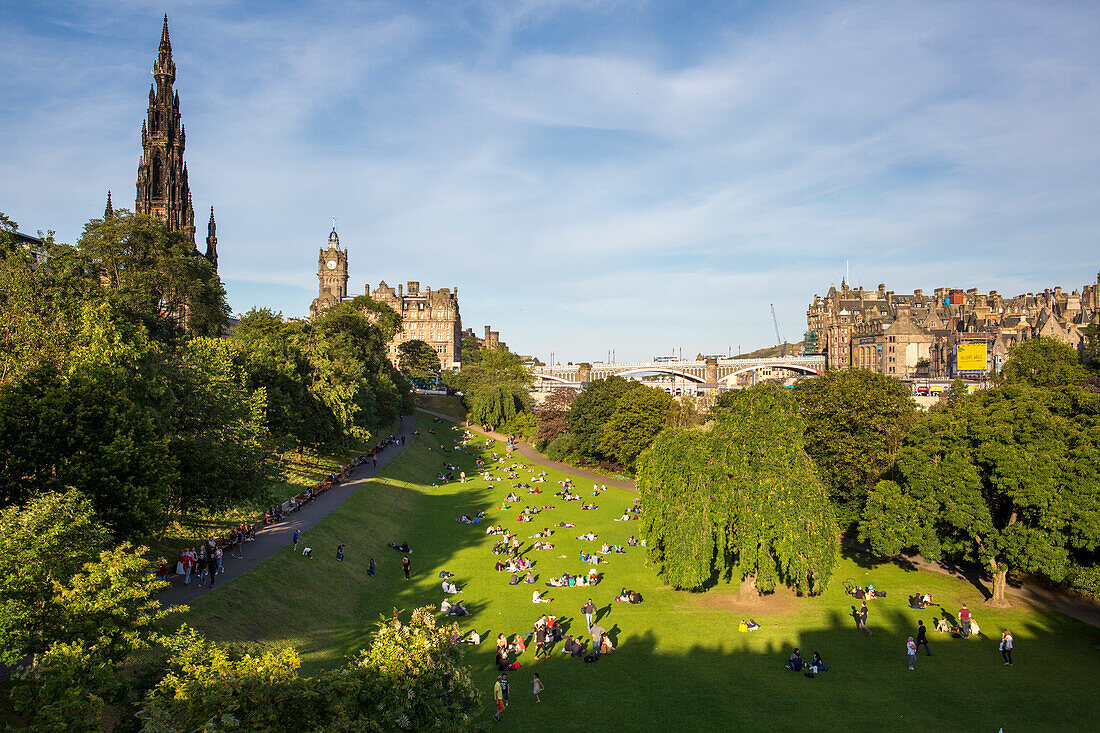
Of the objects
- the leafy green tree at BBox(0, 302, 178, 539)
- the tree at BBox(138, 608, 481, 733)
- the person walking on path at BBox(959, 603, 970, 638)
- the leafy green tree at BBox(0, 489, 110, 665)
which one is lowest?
the person walking on path at BBox(959, 603, 970, 638)

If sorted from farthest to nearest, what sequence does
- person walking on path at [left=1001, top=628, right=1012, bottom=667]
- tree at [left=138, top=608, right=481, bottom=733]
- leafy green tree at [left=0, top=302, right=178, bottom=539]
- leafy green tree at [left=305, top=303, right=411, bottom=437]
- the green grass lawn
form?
the green grass lawn < leafy green tree at [left=305, top=303, right=411, bottom=437] < person walking on path at [left=1001, top=628, right=1012, bottom=667] < leafy green tree at [left=0, top=302, right=178, bottom=539] < tree at [left=138, top=608, right=481, bottom=733]

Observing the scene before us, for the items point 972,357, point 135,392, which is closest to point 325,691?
point 135,392

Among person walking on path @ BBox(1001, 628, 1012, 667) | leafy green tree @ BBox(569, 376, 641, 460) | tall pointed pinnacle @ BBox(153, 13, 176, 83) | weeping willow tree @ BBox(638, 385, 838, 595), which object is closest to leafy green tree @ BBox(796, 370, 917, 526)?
weeping willow tree @ BBox(638, 385, 838, 595)

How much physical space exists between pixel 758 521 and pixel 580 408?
1809 inches

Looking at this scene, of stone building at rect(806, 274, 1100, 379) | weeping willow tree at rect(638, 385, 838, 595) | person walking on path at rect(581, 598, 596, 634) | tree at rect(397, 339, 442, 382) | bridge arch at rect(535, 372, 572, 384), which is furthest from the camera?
bridge arch at rect(535, 372, 572, 384)

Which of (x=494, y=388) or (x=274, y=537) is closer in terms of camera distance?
(x=274, y=537)

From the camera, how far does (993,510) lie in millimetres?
33469

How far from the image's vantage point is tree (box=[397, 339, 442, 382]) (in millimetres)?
130100

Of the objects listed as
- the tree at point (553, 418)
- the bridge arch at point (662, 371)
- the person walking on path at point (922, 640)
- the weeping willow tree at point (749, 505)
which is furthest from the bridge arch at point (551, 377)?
the person walking on path at point (922, 640)

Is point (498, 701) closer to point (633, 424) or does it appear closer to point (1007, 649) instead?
point (1007, 649)

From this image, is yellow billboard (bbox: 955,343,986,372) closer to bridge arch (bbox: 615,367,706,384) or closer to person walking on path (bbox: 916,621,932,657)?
bridge arch (bbox: 615,367,706,384)

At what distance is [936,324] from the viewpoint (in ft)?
517

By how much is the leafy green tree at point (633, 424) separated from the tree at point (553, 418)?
38.5 ft

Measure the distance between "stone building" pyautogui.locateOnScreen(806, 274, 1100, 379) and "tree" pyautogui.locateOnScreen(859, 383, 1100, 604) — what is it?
320 feet
